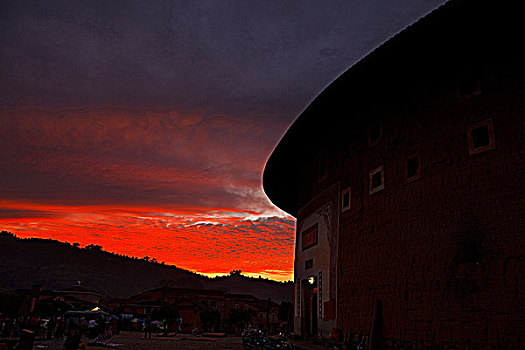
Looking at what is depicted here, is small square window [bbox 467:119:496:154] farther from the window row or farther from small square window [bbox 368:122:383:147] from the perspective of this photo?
small square window [bbox 368:122:383:147]

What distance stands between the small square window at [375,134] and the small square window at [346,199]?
221 cm

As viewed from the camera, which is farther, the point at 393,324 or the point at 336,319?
the point at 336,319

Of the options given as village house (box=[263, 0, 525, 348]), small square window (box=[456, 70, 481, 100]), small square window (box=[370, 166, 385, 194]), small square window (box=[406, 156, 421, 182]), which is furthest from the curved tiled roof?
small square window (box=[406, 156, 421, 182])

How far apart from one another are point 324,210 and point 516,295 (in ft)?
33.6

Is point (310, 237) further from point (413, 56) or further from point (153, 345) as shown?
point (153, 345)

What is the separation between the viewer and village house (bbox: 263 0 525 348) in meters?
11.0

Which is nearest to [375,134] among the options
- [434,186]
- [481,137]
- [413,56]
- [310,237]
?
[413,56]

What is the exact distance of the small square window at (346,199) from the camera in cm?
1743

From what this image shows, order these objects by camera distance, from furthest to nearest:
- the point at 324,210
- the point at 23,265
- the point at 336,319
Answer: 1. the point at 23,265
2. the point at 324,210
3. the point at 336,319

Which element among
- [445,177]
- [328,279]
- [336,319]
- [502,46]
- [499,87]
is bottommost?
[336,319]

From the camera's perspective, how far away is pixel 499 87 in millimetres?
11750

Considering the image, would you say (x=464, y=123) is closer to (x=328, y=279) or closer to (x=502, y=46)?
(x=502, y=46)

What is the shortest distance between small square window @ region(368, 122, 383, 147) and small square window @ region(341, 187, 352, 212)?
2208mm

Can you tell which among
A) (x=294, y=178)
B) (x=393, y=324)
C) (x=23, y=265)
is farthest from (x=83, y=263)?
(x=393, y=324)
